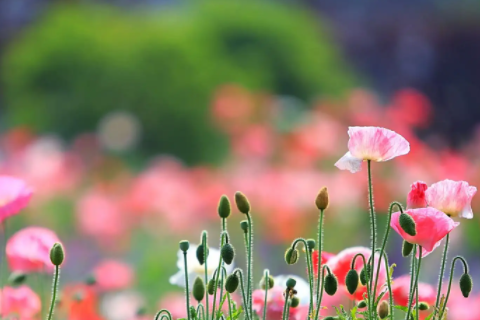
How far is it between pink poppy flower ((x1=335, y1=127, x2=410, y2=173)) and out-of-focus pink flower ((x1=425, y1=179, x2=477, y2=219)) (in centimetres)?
4

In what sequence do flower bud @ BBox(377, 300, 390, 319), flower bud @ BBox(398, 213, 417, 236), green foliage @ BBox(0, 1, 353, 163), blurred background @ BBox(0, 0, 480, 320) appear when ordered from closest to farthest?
1. flower bud @ BBox(398, 213, 417, 236)
2. flower bud @ BBox(377, 300, 390, 319)
3. blurred background @ BBox(0, 0, 480, 320)
4. green foliage @ BBox(0, 1, 353, 163)

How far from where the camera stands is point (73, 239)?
2.96 metres

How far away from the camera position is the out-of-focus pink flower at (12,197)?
2.74 ft

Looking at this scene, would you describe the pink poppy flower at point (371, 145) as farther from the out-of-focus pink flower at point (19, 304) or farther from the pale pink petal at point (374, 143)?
the out-of-focus pink flower at point (19, 304)

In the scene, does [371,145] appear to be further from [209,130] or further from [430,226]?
[209,130]

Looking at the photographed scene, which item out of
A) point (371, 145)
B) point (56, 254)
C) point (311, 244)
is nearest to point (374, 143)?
point (371, 145)

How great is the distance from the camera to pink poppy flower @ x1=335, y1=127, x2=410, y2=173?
2.44ft

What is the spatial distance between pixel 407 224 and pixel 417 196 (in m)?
0.08

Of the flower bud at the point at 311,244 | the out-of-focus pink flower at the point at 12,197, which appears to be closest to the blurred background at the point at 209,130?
the out-of-focus pink flower at the point at 12,197

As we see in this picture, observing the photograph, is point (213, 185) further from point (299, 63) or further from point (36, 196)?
point (299, 63)

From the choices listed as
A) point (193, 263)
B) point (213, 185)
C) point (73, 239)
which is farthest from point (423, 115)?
point (193, 263)

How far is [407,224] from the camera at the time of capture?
686 millimetres

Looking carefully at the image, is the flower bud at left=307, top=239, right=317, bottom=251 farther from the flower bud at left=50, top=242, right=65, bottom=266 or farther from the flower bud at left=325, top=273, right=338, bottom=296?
the flower bud at left=50, top=242, right=65, bottom=266

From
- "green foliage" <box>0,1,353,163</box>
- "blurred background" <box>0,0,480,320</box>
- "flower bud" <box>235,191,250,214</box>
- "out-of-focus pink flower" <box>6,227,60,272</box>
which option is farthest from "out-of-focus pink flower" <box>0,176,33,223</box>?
"green foliage" <box>0,1,353,163</box>
